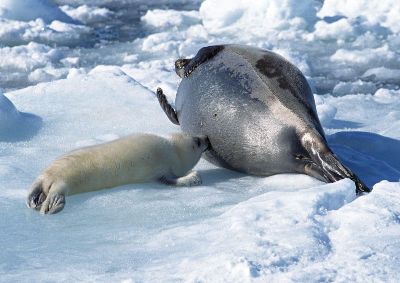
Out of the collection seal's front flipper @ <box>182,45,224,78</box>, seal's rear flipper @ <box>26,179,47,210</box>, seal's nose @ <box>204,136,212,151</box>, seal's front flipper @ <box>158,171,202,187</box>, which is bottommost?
seal's nose @ <box>204,136,212,151</box>

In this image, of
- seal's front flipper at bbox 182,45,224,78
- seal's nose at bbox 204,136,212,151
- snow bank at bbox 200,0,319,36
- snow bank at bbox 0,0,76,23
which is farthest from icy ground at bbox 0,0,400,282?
snow bank at bbox 0,0,76,23

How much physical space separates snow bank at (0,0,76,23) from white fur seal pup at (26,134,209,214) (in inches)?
299

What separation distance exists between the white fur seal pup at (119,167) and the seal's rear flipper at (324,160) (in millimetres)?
530

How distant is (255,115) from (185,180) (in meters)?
0.53

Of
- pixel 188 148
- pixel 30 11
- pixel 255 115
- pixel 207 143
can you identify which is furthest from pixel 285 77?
pixel 30 11

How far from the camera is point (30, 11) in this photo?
10.8 m

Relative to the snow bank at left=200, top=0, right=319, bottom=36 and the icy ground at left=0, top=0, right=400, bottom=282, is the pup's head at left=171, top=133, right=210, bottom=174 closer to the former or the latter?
the icy ground at left=0, top=0, right=400, bottom=282

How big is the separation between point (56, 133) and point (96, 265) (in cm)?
201

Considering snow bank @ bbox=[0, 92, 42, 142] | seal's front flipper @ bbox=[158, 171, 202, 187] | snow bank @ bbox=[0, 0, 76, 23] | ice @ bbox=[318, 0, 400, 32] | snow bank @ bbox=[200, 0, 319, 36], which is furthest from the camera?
snow bank @ bbox=[0, 0, 76, 23]

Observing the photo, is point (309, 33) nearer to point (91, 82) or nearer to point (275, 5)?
point (275, 5)

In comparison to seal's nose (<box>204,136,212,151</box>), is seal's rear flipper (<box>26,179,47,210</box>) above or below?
above

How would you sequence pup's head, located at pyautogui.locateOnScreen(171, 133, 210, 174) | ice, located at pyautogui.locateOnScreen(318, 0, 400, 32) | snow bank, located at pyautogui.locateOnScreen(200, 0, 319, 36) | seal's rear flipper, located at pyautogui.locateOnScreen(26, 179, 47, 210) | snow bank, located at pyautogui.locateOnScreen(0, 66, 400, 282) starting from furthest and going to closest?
snow bank, located at pyautogui.locateOnScreen(200, 0, 319, 36) → ice, located at pyautogui.locateOnScreen(318, 0, 400, 32) → pup's head, located at pyautogui.locateOnScreen(171, 133, 210, 174) → seal's rear flipper, located at pyautogui.locateOnScreen(26, 179, 47, 210) → snow bank, located at pyautogui.locateOnScreen(0, 66, 400, 282)

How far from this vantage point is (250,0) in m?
10.6

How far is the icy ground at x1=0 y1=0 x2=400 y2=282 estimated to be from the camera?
2217 millimetres
